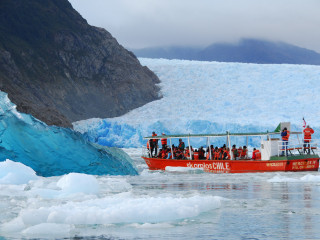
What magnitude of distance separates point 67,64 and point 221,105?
69.9 ft

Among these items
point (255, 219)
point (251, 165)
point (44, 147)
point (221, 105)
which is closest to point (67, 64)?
point (221, 105)

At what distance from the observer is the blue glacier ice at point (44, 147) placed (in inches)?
683

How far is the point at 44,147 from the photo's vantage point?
17984mm

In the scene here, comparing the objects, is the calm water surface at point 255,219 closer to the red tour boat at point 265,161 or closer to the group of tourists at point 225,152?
the red tour boat at point 265,161

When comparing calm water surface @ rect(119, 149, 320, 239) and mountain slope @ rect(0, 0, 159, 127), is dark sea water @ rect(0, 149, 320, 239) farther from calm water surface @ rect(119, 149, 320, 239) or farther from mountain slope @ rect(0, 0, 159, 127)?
mountain slope @ rect(0, 0, 159, 127)

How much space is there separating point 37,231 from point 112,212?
1249 millimetres

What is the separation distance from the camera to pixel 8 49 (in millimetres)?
58688

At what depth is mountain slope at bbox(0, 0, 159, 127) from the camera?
187 ft

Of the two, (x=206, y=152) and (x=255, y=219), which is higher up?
(x=206, y=152)

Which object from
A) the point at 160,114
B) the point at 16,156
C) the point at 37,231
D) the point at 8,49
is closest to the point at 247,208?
the point at 37,231

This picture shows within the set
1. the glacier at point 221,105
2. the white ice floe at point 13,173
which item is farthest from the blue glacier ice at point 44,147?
the glacier at point 221,105

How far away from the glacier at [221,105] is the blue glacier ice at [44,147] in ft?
77.9

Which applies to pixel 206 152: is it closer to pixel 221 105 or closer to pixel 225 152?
pixel 225 152

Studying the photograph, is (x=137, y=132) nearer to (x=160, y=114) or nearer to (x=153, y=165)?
(x=160, y=114)
